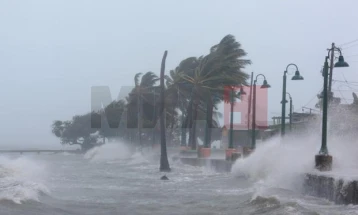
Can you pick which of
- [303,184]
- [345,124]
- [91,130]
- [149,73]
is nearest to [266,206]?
[303,184]

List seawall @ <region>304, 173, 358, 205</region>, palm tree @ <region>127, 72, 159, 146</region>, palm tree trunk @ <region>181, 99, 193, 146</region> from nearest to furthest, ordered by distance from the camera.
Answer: seawall @ <region>304, 173, 358, 205</region>
palm tree trunk @ <region>181, 99, 193, 146</region>
palm tree @ <region>127, 72, 159, 146</region>

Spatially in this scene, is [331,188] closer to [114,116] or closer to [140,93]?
[140,93]

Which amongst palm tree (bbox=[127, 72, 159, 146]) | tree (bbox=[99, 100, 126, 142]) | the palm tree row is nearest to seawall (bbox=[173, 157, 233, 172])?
the palm tree row

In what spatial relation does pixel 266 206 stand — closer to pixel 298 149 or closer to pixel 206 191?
pixel 206 191

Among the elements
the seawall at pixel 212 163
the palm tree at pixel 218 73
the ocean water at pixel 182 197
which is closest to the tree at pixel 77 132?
the palm tree at pixel 218 73

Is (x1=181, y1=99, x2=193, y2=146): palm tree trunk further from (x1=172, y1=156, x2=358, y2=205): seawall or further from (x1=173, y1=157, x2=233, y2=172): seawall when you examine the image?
(x1=172, y1=156, x2=358, y2=205): seawall

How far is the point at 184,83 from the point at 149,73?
592 inches

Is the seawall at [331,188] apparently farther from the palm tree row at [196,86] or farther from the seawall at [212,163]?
the palm tree row at [196,86]

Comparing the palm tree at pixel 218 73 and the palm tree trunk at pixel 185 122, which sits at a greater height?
the palm tree at pixel 218 73

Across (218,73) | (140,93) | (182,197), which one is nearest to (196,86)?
(218,73)

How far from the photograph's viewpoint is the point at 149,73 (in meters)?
69.1

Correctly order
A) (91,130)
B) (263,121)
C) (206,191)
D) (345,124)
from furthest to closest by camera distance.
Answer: (91,130) < (263,121) < (345,124) < (206,191)

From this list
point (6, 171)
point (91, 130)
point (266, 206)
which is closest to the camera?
point (266, 206)

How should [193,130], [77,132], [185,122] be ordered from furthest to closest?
1. [77,132]
2. [185,122]
3. [193,130]
